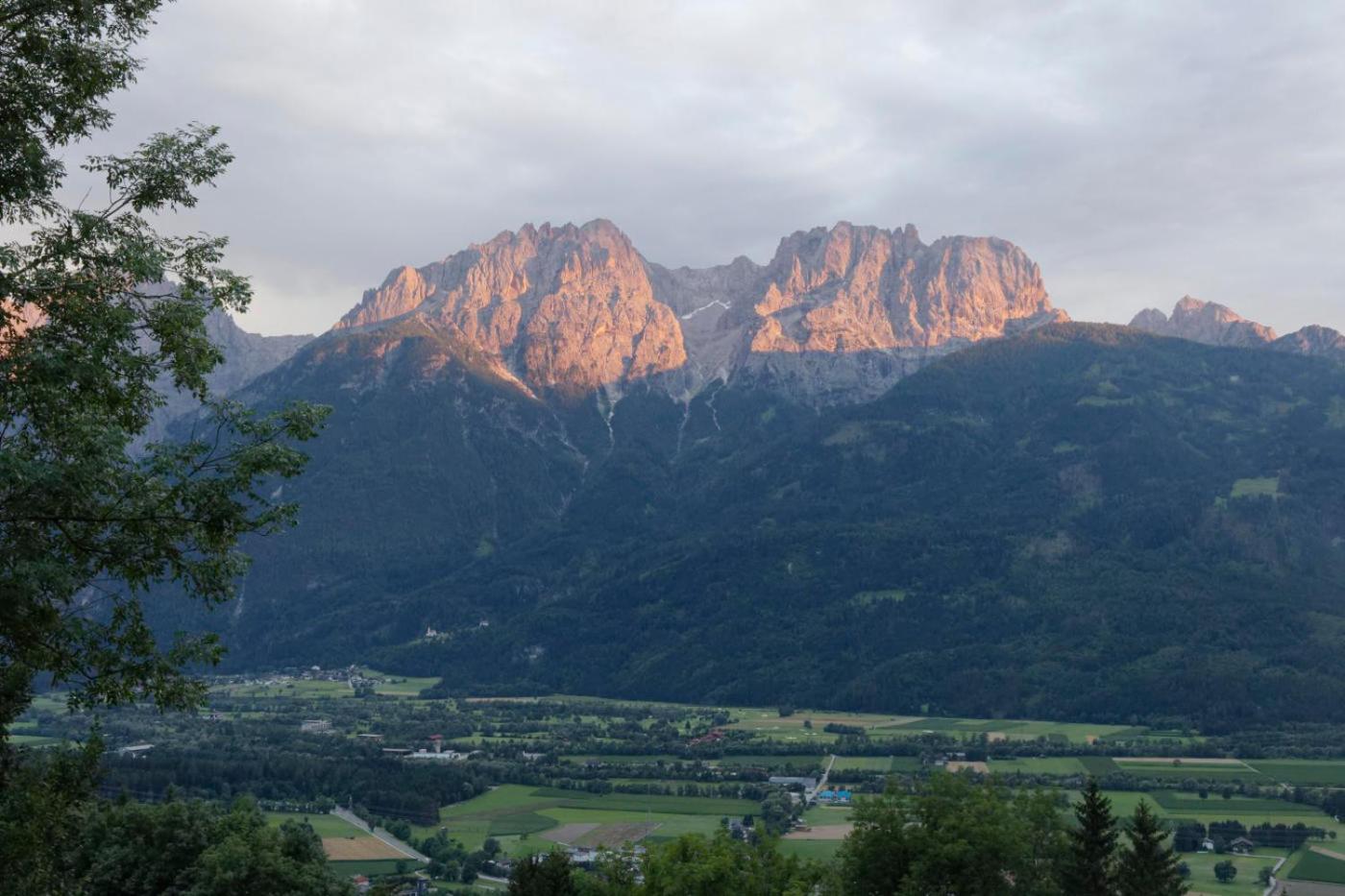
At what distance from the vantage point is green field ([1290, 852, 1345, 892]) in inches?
3706

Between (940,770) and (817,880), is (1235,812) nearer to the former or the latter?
(940,770)

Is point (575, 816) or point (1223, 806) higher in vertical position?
point (1223, 806)

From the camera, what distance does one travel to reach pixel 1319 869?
9738 centimetres

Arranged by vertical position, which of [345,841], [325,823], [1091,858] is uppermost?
[1091,858]

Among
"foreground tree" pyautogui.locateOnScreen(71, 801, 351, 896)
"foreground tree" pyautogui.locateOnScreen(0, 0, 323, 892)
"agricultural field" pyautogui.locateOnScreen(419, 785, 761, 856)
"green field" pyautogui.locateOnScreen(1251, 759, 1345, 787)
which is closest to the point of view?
"foreground tree" pyautogui.locateOnScreen(0, 0, 323, 892)

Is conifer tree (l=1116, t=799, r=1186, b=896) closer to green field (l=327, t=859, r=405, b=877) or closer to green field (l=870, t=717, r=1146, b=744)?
green field (l=327, t=859, r=405, b=877)


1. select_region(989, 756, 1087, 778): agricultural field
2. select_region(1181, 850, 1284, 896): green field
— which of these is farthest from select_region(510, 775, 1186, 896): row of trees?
select_region(989, 756, 1087, 778): agricultural field

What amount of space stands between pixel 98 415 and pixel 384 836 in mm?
105573

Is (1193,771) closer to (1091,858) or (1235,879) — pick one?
(1235,879)

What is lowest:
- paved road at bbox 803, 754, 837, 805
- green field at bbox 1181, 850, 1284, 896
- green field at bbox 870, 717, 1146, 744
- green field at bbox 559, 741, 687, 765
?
green field at bbox 559, 741, 687, 765

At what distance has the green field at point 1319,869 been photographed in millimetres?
94125

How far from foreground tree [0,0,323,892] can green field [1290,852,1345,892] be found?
96.4 metres

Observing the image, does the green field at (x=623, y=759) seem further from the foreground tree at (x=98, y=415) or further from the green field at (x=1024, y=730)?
the foreground tree at (x=98, y=415)

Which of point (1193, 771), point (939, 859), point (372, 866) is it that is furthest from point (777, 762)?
point (939, 859)
